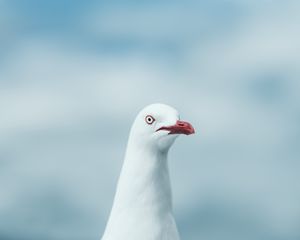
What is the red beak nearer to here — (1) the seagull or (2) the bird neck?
(1) the seagull

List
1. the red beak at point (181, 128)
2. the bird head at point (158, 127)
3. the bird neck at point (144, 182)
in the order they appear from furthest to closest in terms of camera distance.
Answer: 1. the bird neck at point (144, 182)
2. the bird head at point (158, 127)
3. the red beak at point (181, 128)

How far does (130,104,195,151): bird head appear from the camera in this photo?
129 ft

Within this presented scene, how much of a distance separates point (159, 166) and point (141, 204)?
1.92 ft

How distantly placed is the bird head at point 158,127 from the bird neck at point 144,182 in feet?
0.41

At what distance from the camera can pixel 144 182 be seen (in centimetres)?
3966

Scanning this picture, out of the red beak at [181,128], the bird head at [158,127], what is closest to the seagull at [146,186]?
the bird head at [158,127]

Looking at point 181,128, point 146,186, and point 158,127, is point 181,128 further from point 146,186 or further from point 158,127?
point 146,186

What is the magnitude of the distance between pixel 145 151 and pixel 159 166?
0.29m

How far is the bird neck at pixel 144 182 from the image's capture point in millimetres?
39562

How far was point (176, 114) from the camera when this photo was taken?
39406mm

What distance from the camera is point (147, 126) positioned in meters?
39.4

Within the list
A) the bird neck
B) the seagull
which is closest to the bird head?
the seagull

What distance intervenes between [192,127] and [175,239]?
1.73 meters

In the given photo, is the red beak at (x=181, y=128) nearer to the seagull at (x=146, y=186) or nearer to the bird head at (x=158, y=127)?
the bird head at (x=158, y=127)
